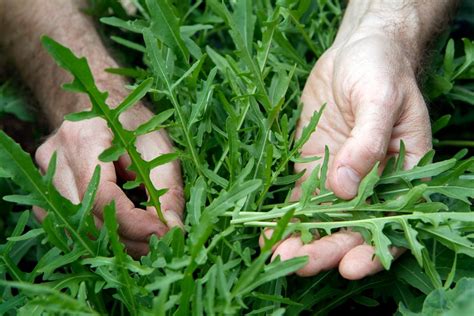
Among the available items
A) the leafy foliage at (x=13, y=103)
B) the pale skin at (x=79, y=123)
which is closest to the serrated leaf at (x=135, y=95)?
the pale skin at (x=79, y=123)

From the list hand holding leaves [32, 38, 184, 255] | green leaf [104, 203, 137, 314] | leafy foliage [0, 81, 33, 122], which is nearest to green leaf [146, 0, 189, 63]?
hand holding leaves [32, 38, 184, 255]

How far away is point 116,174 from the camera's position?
1319mm

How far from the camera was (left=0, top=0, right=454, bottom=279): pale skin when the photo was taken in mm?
1136

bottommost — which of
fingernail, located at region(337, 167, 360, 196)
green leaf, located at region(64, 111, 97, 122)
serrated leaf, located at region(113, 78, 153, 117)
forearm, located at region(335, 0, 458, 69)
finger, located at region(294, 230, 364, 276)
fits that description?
finger, located at region(294, 230, 364, 276)

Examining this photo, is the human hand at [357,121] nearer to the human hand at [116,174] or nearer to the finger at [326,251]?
the finger at [326,251]

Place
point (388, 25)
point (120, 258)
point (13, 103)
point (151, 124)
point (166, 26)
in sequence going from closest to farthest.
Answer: point (120, 258) → point (151, 124) → point (166, 26) → point (388, 25) → point (13, 103)

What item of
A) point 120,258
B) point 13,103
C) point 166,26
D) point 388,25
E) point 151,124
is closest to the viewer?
point 120,258

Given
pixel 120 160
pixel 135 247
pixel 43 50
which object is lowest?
pixel 135 247

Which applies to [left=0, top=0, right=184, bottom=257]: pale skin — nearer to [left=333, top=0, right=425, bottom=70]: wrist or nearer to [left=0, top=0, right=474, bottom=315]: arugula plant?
[left=0, top=0, right=474, bottom=315]: arugula plant

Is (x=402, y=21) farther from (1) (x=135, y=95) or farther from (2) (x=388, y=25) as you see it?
(1) (x=135, y=95)

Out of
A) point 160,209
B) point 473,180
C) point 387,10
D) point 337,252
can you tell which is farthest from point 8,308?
point 387,10

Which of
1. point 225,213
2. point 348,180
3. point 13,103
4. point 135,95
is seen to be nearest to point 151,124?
point 135,95

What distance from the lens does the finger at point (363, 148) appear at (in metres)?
1.13

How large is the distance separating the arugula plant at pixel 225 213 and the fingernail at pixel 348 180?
0.03 metres
